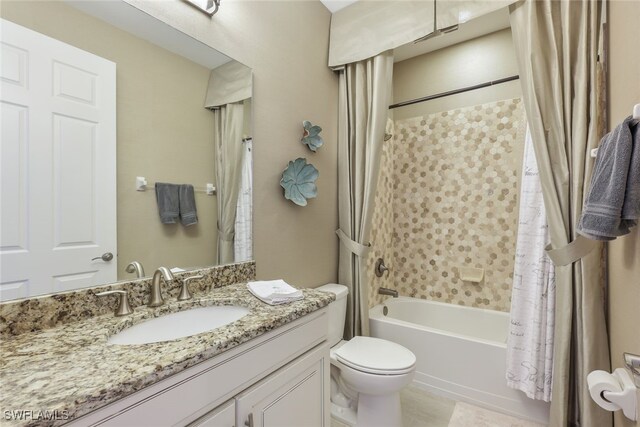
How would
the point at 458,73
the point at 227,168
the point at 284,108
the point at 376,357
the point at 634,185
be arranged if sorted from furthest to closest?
the point at 458,73 → the point at 284,108 → the point at 376,357 → the point at 227,168 → the point at 634,185

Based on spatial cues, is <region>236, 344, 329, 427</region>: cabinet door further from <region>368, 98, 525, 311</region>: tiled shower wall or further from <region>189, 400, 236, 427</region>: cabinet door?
<region>368, 98, 525, 311</region>: tiled shower wall

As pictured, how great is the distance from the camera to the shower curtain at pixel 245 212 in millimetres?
1440

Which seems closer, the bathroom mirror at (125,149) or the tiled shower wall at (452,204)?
the bathroom mirror at (125,149)

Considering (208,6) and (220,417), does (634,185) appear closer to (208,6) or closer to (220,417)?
(220,417)

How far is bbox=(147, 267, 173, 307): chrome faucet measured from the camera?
3.38 feet

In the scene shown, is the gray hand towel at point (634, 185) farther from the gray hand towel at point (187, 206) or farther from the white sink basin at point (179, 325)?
the gray hand towel at point (187, 206)

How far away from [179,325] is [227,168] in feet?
2.40

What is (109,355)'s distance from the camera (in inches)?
26.4

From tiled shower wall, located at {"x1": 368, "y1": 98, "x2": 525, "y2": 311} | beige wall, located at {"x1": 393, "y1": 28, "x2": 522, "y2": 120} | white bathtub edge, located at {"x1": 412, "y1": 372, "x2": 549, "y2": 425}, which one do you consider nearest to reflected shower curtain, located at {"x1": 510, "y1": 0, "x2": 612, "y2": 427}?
white bathtub edge, located at {"x1": 412, "y1": 372, "x2": 549, "y2": 425}

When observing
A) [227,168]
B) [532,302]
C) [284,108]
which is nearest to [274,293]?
[227,168]

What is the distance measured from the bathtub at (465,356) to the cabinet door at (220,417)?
5.09 feet

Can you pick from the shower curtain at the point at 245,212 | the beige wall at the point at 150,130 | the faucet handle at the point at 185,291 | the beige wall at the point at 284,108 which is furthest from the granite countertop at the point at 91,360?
the beige wall at the point at 284,108

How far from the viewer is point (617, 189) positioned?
30.9 inches

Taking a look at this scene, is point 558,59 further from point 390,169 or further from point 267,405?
point 267,405
